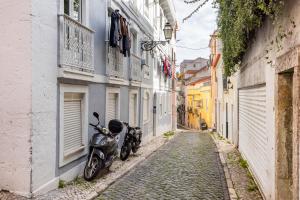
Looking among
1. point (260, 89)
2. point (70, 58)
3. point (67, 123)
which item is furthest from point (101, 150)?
point (260, 89)

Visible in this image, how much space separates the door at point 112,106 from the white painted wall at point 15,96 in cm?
525

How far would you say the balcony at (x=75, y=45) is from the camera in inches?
300

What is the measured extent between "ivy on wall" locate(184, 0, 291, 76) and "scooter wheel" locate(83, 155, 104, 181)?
3904 mm

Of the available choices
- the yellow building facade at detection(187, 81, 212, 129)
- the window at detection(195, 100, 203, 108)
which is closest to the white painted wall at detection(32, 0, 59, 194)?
the yellow building facade at detection(187, 81, 212, 129)

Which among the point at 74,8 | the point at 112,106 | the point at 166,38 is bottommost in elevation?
the point at 112,106

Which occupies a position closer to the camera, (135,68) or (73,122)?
(73,122)

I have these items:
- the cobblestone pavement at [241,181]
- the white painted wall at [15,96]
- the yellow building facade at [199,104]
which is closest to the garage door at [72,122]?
the white painted wall at [15,96]

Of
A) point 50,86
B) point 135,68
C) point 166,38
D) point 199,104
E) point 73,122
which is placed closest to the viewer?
point 50,86

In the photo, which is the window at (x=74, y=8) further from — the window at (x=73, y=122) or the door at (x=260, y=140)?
the door at (x=260, y=140)

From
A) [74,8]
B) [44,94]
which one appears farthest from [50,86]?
[74,8]

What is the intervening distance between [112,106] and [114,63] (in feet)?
4.89

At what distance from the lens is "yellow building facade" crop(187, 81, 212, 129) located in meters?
41.1

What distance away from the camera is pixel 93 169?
27.8 ft

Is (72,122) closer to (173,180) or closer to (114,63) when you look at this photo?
(173,180)
